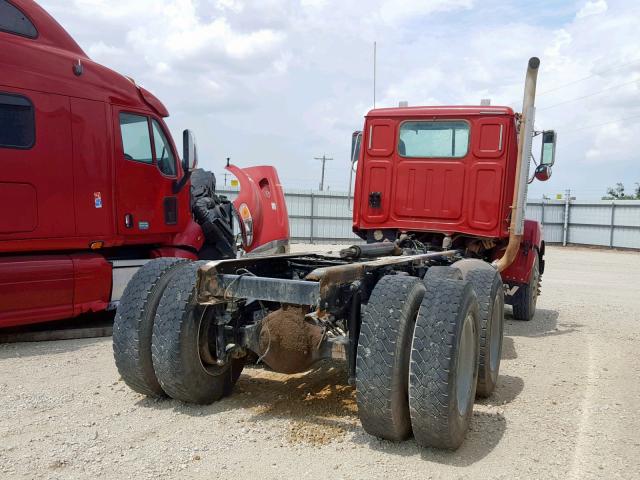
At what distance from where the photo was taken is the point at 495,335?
505 centimetres

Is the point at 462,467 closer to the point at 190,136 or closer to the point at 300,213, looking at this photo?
the point at 190,136

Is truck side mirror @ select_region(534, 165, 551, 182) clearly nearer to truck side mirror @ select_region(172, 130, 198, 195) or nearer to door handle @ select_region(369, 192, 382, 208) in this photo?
door handle @ select_region(369, 192, 382, 208)

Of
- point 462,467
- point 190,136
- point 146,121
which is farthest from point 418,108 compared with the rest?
point 462,467

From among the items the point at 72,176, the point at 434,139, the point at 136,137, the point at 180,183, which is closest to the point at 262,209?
the point at 180,183

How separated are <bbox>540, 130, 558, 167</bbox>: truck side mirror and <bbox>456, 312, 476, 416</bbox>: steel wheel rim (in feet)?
14.2

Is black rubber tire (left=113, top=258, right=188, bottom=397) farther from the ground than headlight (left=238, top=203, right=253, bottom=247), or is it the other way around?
headlight (left=238, top=203, right=253, bottom=247)

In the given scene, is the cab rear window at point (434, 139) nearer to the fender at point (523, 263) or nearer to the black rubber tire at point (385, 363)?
the fender at point (523, 263)

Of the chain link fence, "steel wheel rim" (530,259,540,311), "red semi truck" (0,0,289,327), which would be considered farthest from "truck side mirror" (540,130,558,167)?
the chain link fence

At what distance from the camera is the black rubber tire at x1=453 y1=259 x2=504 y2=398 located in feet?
14.7

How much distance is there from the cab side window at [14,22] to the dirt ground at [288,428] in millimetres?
3115

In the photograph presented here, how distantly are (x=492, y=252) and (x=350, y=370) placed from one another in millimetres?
4665

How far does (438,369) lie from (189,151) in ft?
16.3

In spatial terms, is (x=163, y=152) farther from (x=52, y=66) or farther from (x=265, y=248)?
(x=265, y=248)

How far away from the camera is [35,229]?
620 cm
